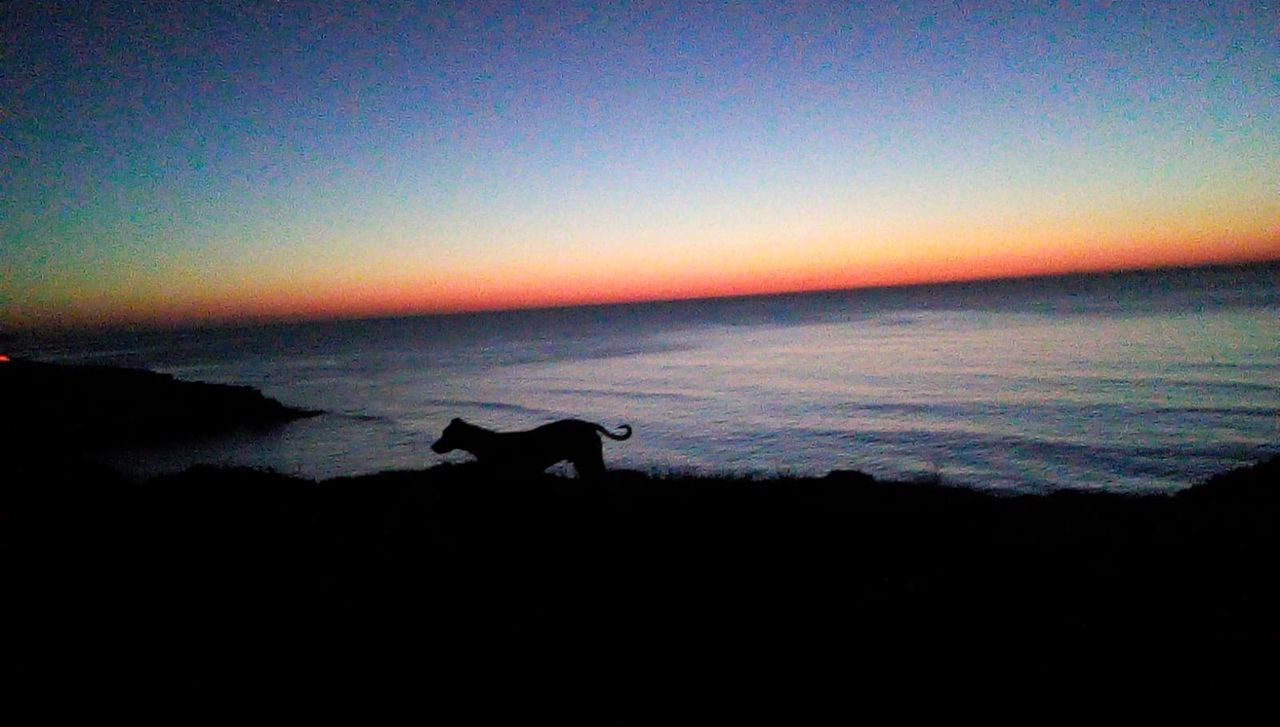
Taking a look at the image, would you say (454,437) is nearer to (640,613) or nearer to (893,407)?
(640,613)

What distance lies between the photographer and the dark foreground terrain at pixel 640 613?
428 cm

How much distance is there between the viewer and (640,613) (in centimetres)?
557

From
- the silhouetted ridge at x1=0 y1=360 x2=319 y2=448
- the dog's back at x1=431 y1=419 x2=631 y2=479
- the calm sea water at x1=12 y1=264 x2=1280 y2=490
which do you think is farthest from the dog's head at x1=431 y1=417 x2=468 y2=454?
the silhouetted ridge at x1=0 y1=360 x2=319 y2=448

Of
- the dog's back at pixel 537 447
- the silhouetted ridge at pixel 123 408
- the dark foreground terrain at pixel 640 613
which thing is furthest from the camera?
the silhouetted ridge at pixel 123 408

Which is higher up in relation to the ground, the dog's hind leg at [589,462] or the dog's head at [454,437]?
the dog's head at [454,437]

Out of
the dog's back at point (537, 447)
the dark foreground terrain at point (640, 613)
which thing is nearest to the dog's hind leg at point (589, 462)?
the dog's back at point (537, 447)

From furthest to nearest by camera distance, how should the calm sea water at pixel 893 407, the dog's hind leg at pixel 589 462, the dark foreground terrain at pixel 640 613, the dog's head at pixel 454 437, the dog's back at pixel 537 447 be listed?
1. the calm sea water at pixel 893 407
2. the dog's head at pixel 454 437
3. the dog's hind leg at pixel 589 462
4. the dog's back at pixel 537 447
5. the dark foreground terrain at pixel 640 613

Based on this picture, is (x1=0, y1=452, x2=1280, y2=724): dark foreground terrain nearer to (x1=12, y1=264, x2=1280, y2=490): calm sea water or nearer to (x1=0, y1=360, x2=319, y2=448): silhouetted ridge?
(x1=12, y1=264, x2=1280, y2=490): calm sea water

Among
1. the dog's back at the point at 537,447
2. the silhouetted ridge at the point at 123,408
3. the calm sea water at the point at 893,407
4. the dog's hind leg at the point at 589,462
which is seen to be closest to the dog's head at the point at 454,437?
the dog's back at the point at 537,447

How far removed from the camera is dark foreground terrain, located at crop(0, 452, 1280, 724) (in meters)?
4.28

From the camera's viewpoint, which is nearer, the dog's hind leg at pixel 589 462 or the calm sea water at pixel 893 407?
the dog's hind leg at pixel 589 462

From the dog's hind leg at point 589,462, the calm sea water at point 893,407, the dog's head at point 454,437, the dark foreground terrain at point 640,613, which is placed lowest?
the calm sea water at point 893,407

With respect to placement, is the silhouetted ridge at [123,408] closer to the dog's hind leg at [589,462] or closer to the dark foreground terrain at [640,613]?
the dark foreground terrain at [640,613]

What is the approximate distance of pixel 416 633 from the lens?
5.27m
